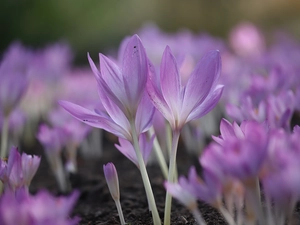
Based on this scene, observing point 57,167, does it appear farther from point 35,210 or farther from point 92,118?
point 35,210

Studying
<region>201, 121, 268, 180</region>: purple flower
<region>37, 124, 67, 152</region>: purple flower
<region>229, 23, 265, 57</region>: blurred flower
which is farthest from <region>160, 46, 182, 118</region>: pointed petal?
<region>229, 23, 265, 57</region>: blurred flower

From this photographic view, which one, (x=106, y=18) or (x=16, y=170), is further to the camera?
(x=106, y=18)

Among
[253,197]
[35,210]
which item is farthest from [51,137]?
[253,197]

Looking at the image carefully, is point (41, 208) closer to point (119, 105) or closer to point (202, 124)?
point (119, 105)

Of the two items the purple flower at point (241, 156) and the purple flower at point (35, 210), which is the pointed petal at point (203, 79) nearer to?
the purple flower at point (241, 156)

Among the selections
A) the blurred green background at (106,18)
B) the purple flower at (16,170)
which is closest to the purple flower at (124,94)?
the purple flower at (16,170)

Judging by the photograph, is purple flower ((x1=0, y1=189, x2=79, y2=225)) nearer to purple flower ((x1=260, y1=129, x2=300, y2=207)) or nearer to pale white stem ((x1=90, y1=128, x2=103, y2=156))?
purple flower ((x1=260, y1=129, x2=300, y2=207))

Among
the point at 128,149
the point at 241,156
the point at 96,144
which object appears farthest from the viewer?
the point at 96,144
